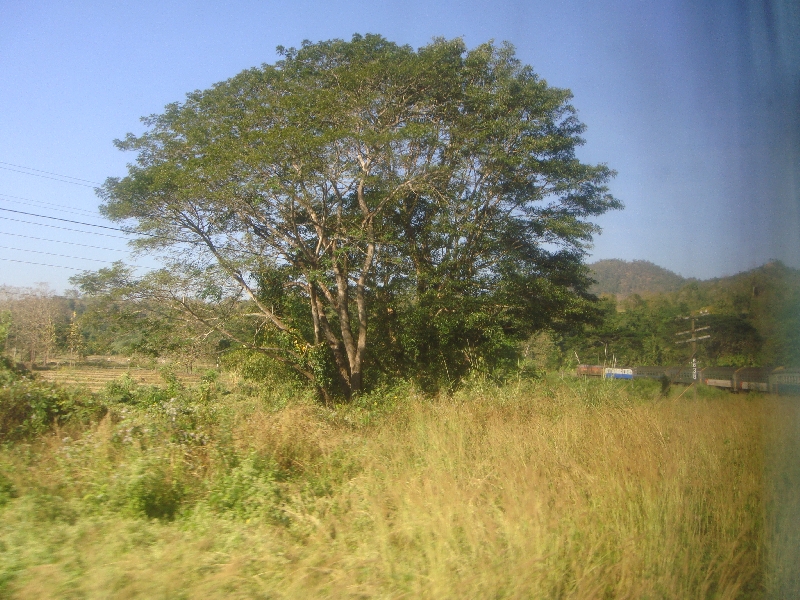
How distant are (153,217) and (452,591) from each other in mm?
13215

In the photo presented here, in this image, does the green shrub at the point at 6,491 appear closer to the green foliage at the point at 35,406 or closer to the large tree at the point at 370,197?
the green foliage at the point at 35,406

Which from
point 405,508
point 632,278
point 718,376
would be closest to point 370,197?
point 632,278

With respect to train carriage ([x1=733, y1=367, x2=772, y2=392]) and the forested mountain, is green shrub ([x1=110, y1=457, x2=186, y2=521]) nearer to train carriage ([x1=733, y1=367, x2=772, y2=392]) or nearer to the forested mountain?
the forested mountain

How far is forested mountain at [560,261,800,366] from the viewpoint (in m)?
5.35

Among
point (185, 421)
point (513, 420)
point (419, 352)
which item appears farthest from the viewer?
point (419, 352)

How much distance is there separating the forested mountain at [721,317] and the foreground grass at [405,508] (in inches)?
24.5

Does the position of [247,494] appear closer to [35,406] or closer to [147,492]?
[147,492]

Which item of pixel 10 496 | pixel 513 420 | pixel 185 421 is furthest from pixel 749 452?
pixel 10 496

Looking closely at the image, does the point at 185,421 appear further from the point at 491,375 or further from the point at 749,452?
the point at 491,375

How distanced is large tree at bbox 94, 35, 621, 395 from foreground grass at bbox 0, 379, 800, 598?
7.63 m

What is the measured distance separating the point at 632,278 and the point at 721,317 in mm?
5825

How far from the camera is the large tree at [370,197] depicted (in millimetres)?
13367

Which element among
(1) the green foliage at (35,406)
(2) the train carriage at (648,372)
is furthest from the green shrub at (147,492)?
(2) the train carriage at (648,372)

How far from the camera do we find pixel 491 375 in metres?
12.9
